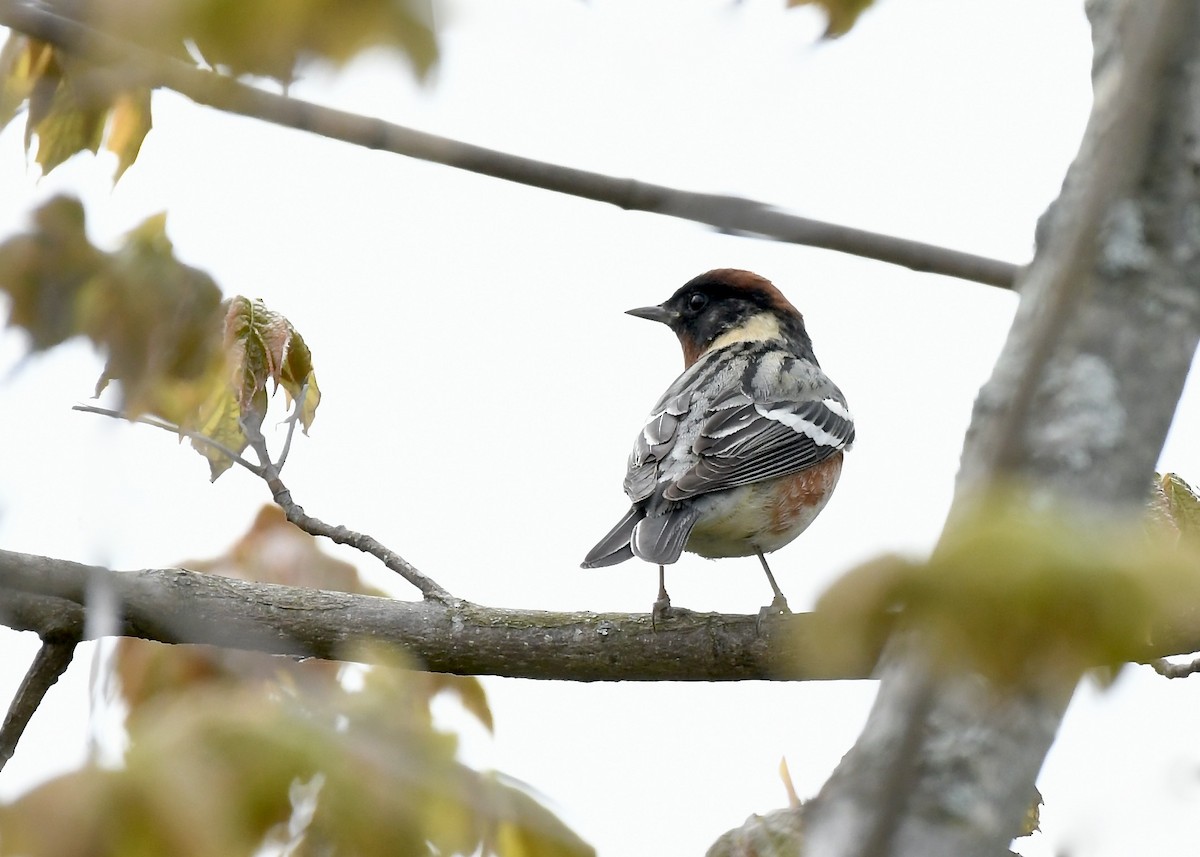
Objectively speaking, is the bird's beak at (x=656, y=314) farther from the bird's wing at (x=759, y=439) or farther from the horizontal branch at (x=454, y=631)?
the horizontal branch at (x=454, y=631)

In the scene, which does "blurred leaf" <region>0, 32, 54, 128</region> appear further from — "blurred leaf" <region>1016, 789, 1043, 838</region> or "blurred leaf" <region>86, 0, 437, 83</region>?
"blurred leaf" <region>1016, 789, 1043, 838</region>

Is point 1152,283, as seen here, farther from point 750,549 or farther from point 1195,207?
point 750,549

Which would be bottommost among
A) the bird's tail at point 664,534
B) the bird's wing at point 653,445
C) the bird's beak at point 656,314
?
the bird's tail at point 664,534

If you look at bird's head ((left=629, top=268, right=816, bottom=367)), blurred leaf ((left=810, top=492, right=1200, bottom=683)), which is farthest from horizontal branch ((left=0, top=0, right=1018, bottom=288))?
bird's head ((left=629, top=268, right=816, bottom=367))

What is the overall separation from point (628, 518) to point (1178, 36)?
5044mm

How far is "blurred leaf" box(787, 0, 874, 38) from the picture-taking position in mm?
3248

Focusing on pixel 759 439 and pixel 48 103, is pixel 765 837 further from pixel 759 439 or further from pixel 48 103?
pixel 759 439

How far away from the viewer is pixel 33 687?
4375 millimetres

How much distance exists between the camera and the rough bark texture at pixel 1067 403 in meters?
1.22

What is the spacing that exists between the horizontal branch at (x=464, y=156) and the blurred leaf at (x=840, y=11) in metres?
1.17

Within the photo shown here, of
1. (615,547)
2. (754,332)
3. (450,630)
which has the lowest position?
(450,630)

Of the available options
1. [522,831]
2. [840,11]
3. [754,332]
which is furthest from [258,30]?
[754,332]

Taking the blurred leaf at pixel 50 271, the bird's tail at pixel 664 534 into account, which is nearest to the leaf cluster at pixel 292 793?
the blurred leaf at pixel 50 271

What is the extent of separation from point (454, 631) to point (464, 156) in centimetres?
285
